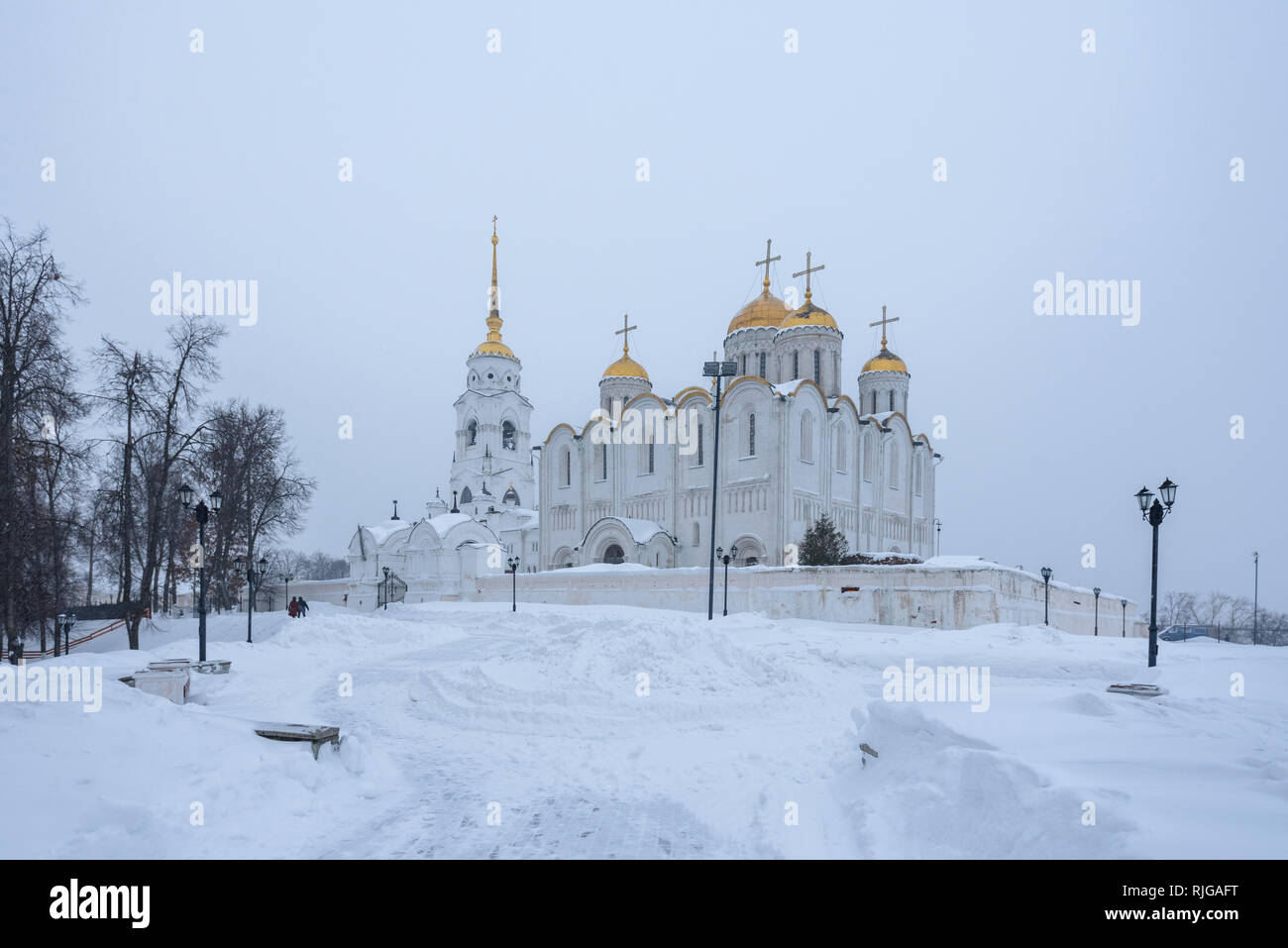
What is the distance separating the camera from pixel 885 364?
167 feet

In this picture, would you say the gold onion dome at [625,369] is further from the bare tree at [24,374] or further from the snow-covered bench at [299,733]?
the snow-covered bench at [299,733]

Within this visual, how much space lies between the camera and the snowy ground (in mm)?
4352

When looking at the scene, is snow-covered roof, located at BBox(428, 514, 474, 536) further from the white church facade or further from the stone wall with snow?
the stone wall with snow

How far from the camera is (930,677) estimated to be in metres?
13.7

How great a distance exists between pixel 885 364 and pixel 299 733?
49630 mm

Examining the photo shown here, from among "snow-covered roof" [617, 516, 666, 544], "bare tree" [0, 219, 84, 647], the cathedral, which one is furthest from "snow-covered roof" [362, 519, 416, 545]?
"bare tree" [0, 219, 84, 647]

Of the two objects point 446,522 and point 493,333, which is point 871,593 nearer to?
point 446,522

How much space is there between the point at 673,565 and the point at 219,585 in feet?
69.7

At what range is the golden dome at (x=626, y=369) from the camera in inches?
Result: 2062

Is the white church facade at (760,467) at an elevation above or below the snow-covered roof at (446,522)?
above

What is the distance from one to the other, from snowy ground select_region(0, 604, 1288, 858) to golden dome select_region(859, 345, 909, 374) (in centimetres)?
4088

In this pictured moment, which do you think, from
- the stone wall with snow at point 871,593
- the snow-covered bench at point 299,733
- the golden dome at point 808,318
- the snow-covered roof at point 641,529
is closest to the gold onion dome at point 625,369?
the golden dome at point 808,318

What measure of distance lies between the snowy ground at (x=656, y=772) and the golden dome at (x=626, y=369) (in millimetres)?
41518

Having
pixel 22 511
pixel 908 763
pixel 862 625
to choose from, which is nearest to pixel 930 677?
pixel 908 763
